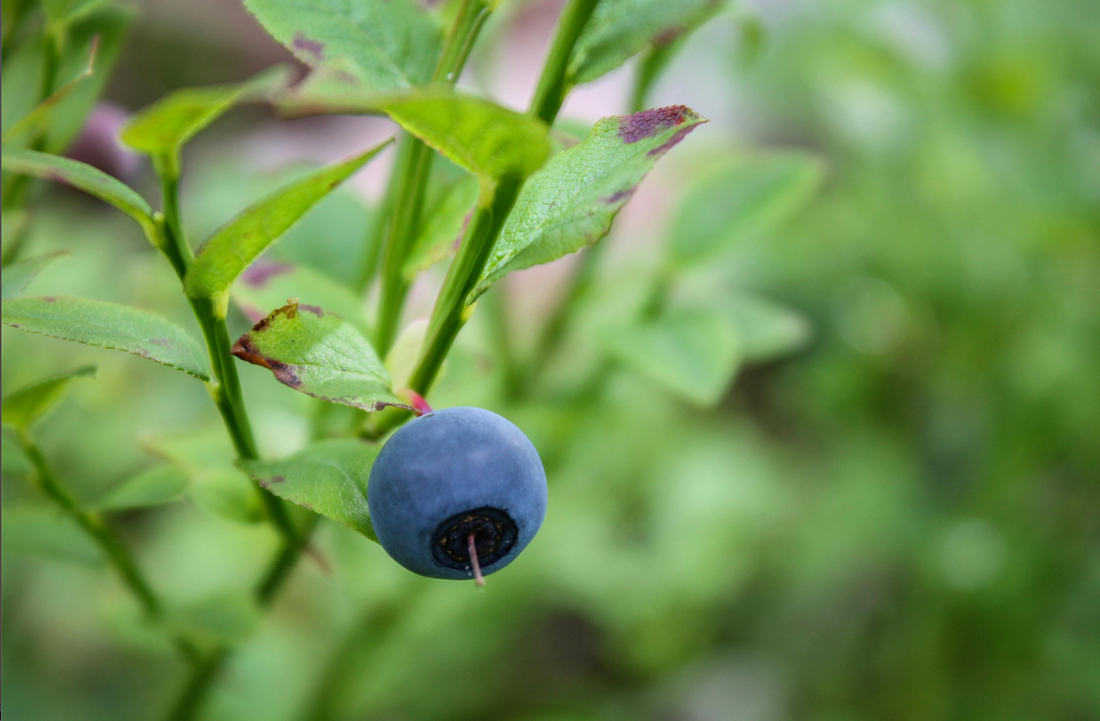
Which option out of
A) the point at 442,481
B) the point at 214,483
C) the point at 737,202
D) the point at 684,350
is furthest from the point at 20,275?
the point at 737,202

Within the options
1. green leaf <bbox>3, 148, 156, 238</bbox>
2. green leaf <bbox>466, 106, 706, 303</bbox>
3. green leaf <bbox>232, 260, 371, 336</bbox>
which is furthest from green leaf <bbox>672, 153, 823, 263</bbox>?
green leaf <bbox>3, 148, 156, 238</bbox>

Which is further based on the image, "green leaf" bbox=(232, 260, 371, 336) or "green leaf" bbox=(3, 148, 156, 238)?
"green leaf" bbox=(232, 260, 371, 336)

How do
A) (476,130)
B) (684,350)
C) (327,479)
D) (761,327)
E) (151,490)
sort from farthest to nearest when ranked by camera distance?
(761,327), (684,350), (151,490), (327,479), (476,130)

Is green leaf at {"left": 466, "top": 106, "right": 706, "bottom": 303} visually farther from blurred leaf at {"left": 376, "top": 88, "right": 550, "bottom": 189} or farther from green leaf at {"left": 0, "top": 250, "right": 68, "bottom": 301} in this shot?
green leaf at {"left": 0, "top": 250, "right": 68, "bottom": 301}

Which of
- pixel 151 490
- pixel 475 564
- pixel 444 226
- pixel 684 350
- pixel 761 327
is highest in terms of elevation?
pixel 761 327

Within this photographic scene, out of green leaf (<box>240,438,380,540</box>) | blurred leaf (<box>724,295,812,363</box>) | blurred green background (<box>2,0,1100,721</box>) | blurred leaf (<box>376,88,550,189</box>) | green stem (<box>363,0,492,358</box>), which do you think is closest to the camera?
blurred leaf (<box>376,88,550,189</box>)

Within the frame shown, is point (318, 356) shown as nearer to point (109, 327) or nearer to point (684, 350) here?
point (109, 327)

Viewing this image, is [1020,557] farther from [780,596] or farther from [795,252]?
[795,252]
